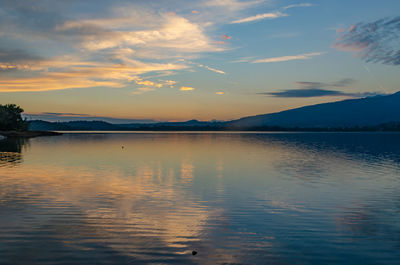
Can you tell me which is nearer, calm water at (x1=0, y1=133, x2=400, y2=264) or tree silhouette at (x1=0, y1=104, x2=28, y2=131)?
calm water at (x1=0, y1=133, x2=400, y2=264)

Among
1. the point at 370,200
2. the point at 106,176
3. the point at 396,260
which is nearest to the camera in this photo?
the point at 396,260

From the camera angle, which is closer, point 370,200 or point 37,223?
point 37,223

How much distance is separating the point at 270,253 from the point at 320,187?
21047 millimetres

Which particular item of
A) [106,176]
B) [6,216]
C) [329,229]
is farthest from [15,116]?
[329,229]

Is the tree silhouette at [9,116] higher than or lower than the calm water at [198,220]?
higher

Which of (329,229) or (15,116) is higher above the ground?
(15,116)

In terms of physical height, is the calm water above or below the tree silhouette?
Result: below

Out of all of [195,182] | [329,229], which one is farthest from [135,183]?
[329,229]

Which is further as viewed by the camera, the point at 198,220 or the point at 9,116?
the point at 9,116

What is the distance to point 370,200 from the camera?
28891 millimetres

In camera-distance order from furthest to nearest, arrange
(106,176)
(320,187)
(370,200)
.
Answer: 1. (106,176)
2. (320,187)
3. (370,200)

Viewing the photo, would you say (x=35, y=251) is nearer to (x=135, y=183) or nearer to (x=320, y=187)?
(x=135, y=183)

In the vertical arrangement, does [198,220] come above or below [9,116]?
below

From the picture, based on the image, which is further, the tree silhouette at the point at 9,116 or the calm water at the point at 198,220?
the tree silhouette at the point at 9,116
